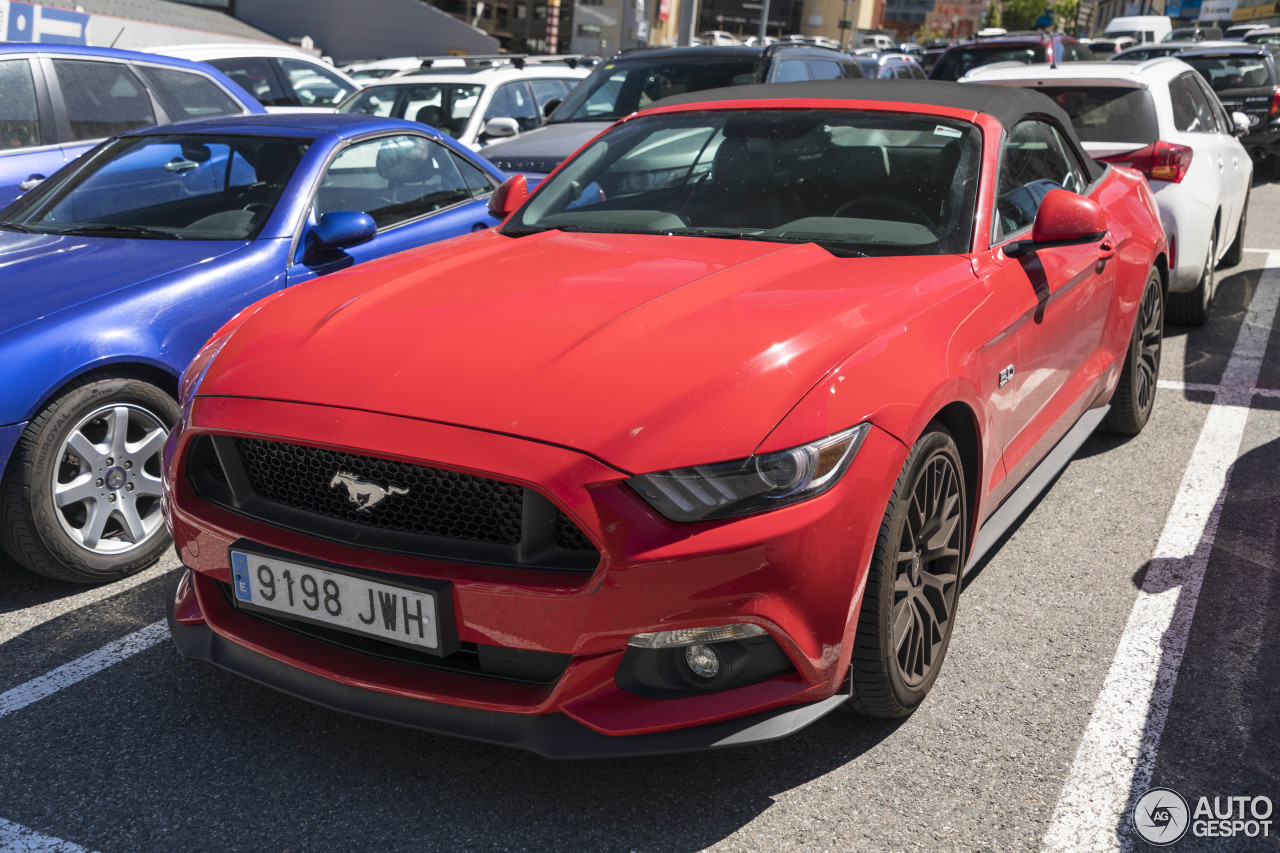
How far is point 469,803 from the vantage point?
257 centimetres

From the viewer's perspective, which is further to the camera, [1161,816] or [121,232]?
[121,232]

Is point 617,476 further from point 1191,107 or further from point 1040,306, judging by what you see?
point 1191,107

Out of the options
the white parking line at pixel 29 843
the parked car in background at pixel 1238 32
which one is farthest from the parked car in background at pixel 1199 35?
the white parking line at pixel 29 843

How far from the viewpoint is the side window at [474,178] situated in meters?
5.86

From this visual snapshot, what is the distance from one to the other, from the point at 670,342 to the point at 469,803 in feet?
3.69

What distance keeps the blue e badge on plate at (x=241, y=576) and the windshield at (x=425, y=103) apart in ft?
25.3

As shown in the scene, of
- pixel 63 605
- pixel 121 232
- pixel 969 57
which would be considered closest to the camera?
pixel 63 605

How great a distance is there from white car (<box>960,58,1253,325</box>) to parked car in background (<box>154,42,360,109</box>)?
6.40m

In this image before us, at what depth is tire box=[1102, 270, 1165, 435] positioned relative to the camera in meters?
4.84

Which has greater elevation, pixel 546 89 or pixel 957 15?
pixel 957 15

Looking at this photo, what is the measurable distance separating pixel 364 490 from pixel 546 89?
9131 mm

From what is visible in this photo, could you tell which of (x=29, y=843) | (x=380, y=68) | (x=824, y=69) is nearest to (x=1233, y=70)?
(x=824, y=69)

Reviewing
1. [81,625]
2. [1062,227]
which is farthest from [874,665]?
[81,625]

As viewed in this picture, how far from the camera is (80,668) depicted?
315cm
